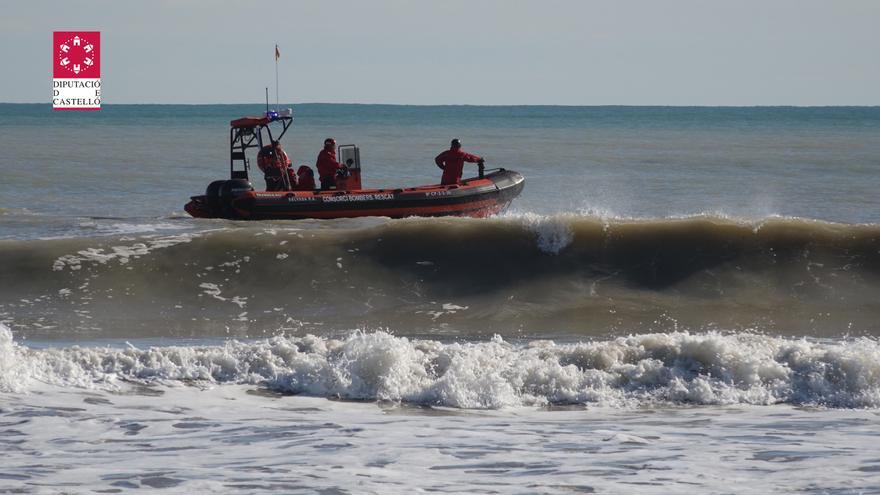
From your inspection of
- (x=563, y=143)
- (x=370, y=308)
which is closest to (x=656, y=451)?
(x=370, y=308)

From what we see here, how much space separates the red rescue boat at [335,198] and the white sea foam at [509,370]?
7.33 metres

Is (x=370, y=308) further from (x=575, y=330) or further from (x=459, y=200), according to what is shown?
(x=459, y=200)

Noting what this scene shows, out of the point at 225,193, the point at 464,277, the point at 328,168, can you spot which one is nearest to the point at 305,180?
the point at 328,168

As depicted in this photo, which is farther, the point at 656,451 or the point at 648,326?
the point at 648,326

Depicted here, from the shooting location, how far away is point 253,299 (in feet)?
39.6

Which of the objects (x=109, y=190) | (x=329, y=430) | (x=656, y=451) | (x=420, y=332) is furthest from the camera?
(x=109, y=190)

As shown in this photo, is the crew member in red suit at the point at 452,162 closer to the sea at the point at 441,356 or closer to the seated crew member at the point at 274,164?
the sea at the point at 441,356

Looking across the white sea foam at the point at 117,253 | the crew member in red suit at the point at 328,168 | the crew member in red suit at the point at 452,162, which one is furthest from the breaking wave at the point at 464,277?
the crew member in red suit at the point at 452,162

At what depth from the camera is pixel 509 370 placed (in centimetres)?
852

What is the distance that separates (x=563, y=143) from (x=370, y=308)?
113ft

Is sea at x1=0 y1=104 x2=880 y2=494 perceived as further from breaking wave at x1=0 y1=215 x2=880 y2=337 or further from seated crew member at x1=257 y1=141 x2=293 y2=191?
seated crew member at x1=257 y1=141 x2=293 y2=191

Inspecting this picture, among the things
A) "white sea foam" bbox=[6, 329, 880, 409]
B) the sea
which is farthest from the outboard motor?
"white sea foam" bbox=[6, 329, 880, 409]

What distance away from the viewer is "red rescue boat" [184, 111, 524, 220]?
53.5ft

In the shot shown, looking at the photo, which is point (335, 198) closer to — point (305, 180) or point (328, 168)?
point (328, 168)
